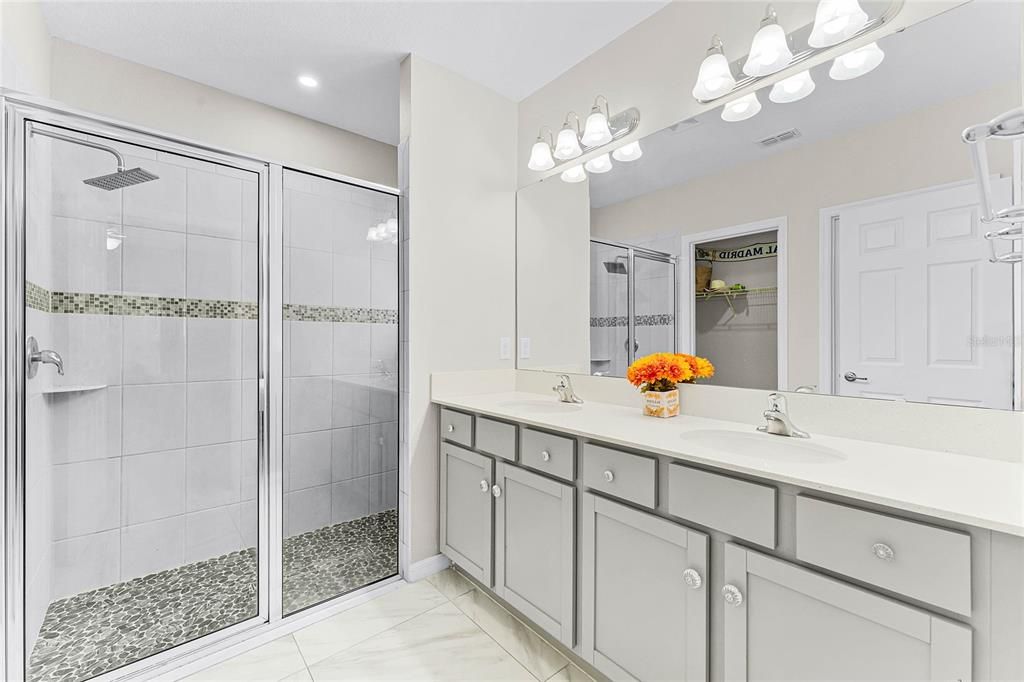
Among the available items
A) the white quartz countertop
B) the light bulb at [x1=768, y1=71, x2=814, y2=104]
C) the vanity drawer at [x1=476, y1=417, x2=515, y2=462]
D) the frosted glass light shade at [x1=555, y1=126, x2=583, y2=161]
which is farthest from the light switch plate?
the light bulb at [x1=768, y1=71, x2=814, y2=104]

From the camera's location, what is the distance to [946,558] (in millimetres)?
810

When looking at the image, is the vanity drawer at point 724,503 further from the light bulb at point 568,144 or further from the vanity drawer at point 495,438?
the light bulb at point 568,144

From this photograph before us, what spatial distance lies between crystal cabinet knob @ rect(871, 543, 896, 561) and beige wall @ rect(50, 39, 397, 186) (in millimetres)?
2278

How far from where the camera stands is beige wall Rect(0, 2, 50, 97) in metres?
1.49

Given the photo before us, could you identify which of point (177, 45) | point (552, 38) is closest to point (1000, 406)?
point (552, 38)

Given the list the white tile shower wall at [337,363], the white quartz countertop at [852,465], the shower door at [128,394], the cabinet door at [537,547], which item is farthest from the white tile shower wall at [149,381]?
the white quartz countertop at [852,465]

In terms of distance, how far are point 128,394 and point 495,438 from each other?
4.52 ft

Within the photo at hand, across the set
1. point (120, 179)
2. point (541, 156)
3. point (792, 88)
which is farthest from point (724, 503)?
point (120, 179)

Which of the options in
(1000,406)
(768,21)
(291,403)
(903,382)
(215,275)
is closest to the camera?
(1000,406)

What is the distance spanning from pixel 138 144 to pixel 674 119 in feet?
Result: 6.65

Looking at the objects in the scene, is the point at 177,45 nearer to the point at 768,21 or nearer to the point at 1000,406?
the point at 768,21

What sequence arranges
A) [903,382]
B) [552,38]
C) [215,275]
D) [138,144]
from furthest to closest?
[552,38] < [215,275] < [138,144] < [903,382]

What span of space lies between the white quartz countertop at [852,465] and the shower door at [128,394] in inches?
47.5

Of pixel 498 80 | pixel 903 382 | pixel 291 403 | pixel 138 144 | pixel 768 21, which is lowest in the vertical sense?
pixel 291 403
